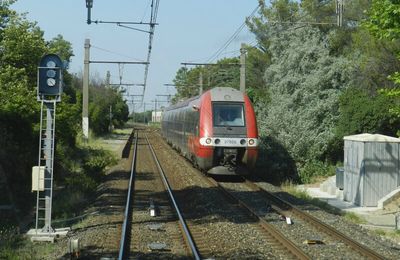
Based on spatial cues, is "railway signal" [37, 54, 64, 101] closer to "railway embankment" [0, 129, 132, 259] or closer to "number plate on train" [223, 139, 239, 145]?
"railway embankment" [0, 129, 132, 259]

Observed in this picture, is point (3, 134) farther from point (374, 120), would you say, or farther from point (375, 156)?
→ point (374, 120)

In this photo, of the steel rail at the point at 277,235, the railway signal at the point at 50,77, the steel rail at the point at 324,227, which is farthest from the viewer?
the railway signal at the point at 50,77

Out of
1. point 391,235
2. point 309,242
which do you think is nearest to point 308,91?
point 391,235

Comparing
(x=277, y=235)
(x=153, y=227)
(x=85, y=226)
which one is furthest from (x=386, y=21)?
(x=85, y=226)

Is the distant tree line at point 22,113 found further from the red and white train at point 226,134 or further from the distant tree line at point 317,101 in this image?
the distant tree line at point 317,101

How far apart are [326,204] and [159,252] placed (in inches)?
303

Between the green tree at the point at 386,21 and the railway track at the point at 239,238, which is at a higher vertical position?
the green tree at the point at 386,21

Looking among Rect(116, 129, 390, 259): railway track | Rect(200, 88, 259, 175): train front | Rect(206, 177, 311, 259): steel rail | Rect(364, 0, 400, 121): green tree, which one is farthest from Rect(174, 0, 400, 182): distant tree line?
Rect(364, 0, 400, 121): green tree

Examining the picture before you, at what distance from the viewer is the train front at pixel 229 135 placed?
1980 centimetres

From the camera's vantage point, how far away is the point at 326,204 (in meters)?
16.1

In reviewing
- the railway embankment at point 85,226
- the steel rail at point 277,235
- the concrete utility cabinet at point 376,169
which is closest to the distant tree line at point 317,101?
the concrete utility cabinet at point 376,169

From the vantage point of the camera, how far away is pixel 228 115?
67.2 feet

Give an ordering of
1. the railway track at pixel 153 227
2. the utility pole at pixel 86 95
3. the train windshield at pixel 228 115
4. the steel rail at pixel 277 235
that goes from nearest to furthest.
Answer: the steel rail at pixel 277 235, the railway track at pixel 153 227, the train windshield at pixel 228 115, the utility pole at pixel 86 95

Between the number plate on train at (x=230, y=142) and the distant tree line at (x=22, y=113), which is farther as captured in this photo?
the number plate on train at (x=230, y=142)
